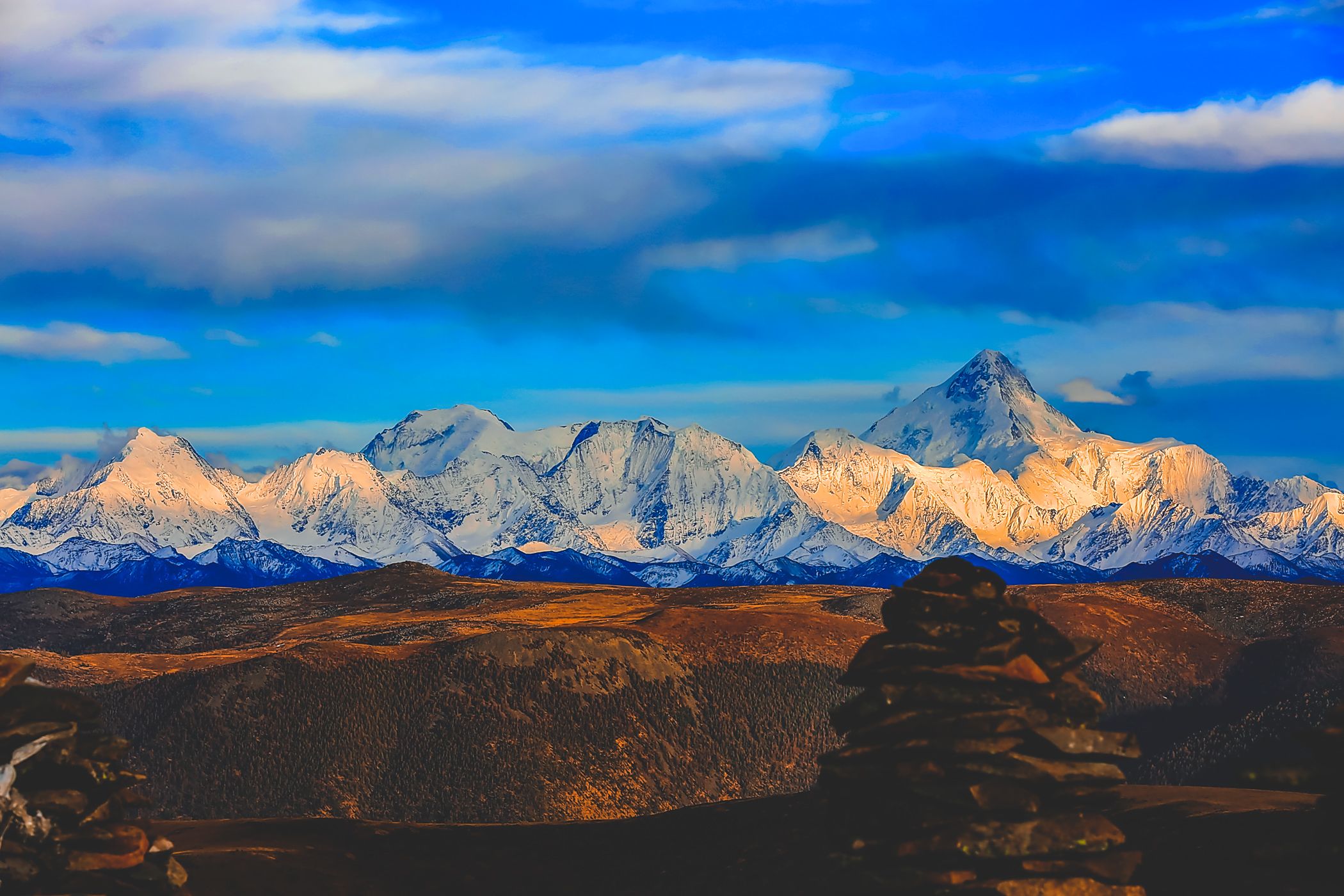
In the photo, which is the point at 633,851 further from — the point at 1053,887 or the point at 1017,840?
the point at 1053,887

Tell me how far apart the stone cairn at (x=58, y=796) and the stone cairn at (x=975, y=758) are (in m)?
21.5

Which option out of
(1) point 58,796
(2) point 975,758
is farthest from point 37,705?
(2) point 975,758

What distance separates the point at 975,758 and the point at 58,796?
26557 mm

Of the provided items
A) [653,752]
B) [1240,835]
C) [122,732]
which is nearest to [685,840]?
[1240,835]

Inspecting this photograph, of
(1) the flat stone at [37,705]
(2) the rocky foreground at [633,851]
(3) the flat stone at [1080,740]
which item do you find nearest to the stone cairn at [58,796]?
(1) the flat stone at [37,705]

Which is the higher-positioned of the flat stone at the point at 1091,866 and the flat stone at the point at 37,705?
the flat stone at the point at 37,705

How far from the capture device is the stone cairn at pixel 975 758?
46656 millimetres

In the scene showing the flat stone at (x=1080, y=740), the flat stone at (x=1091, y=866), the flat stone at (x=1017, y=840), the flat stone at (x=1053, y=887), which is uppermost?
the flat stone at (x=1080, y=740)

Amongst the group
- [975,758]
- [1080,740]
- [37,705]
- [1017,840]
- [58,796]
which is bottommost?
[1017,840]

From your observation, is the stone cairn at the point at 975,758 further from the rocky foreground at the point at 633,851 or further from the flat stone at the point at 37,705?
the rocky foreground at the point at 633,851

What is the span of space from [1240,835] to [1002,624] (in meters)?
37.1

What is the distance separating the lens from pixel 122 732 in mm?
183750

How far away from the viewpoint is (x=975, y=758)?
154 feet

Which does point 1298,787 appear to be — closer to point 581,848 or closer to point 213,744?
point 581,848
